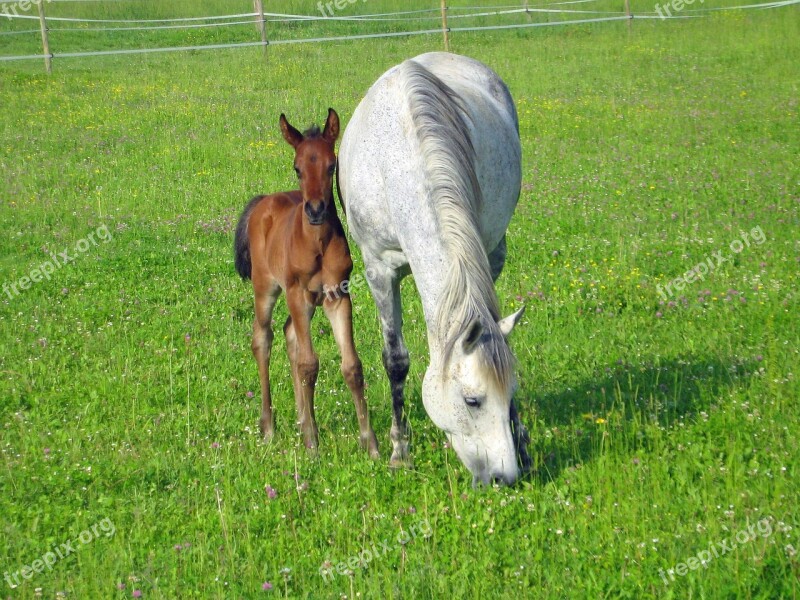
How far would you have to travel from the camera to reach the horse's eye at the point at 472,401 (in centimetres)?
426

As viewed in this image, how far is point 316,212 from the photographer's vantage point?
199 inches

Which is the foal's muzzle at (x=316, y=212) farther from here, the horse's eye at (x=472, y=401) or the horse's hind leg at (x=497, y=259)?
the horse's hind leg at (x=497, y=259)

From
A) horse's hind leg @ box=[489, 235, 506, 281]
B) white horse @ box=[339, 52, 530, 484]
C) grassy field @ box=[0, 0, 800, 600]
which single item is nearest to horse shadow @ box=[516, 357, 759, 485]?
grassy field @ box=[0, 0, 800, 600]

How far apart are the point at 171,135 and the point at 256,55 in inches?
374

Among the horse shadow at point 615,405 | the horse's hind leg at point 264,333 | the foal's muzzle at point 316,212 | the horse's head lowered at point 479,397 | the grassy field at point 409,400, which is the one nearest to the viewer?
the grassy field at point 409,400

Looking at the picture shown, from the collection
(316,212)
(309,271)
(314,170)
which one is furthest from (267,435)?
(314,170)

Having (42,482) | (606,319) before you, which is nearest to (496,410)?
(42,482)

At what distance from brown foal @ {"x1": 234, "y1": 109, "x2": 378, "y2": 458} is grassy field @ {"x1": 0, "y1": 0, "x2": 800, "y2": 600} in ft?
0.95

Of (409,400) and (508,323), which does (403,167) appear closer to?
(508,323)

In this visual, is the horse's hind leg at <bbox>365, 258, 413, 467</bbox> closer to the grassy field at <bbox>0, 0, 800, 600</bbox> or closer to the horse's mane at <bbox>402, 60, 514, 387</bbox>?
the grassy field at <bbox>0, 0, 800, 600</bbox>

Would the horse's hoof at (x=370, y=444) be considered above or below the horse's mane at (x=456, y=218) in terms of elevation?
below

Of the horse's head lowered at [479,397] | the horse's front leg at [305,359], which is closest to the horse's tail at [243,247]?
the horse's front leg at [305,359]

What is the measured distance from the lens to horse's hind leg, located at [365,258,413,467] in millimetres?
5652

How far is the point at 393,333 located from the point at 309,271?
0.65m
